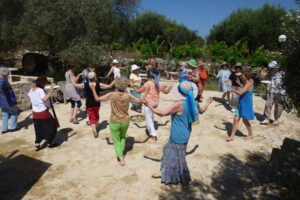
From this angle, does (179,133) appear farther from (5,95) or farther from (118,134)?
(5,95)

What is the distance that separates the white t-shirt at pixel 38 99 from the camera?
4441 mm

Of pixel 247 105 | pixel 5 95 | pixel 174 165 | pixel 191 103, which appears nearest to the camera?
pixel 191 103

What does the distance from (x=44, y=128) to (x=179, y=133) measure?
313 centimetres

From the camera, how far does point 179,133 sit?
3.34m

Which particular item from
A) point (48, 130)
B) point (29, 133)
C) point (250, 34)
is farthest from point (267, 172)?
point (250, 34)

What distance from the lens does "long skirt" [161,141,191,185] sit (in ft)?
11.3

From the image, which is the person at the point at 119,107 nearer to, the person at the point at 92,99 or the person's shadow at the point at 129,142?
the person's shadow at the point at 129,142

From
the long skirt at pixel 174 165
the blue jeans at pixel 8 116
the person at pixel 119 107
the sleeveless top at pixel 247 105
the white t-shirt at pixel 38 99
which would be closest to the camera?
the long skirt at pixel 174 165

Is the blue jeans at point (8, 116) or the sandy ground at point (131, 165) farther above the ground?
the blue jeans at point (8, 116)

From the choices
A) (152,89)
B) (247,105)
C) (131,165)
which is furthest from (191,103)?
(247,105)

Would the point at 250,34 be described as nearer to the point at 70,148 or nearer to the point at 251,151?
the point at 251,151

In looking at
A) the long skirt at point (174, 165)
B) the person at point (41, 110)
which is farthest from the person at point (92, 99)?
the long skirt at point (174, 165)

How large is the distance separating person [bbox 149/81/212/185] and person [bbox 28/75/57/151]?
2501 millimetres

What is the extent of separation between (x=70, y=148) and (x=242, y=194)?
373cm
